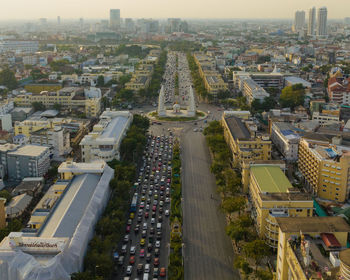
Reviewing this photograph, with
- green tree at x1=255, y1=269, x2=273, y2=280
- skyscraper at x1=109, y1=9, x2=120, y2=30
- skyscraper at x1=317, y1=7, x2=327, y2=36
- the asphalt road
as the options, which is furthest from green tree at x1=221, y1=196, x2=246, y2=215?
skyscraper at x1=109, y1=9, x2=120, y2=30

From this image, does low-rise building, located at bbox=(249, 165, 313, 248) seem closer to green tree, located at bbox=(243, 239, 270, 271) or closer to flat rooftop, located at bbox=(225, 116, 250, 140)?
green tree, located at bbox=(243, 239, 270, 271)

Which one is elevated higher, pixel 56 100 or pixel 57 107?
pixel 56 100

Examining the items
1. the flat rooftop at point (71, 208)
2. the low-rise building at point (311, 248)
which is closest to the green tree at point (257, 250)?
→ the low-rise building at point (311, 248)

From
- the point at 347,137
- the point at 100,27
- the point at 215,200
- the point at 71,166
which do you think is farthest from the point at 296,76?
the point at 100,27

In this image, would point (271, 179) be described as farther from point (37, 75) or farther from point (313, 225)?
point (37, 75)

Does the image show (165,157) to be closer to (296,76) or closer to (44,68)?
(296,76)

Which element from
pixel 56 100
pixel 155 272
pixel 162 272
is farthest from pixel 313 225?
pixel 56 100

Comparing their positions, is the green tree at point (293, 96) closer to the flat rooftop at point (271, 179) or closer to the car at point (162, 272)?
the flat rooftop at point (271, 179)
